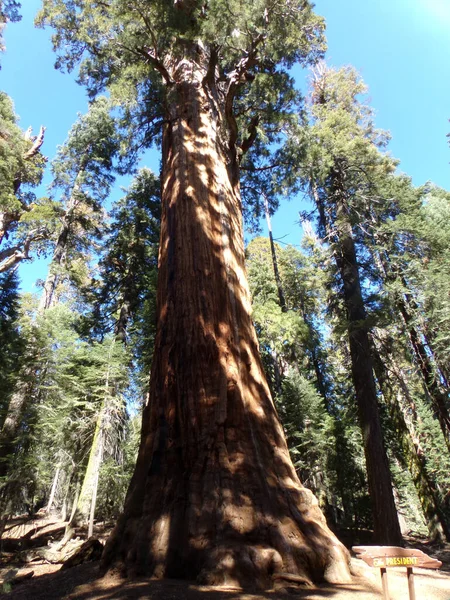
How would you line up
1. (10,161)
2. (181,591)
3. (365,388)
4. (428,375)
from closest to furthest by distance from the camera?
1. (181,591)
2. (365,388)
3. (428,375)
4. (10,161)

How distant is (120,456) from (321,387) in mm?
11153

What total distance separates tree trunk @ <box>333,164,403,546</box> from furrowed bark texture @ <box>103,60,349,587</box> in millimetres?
6595

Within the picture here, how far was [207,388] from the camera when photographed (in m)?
3.45

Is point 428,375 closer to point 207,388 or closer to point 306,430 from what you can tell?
point 306,430

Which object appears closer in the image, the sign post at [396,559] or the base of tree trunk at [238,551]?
the sign post at [396,559]

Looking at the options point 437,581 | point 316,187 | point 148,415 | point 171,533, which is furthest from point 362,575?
point 316,187

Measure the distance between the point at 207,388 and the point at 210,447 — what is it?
54 centimetres

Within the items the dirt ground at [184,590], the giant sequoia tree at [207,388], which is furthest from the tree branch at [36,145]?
the dirt ground at [184,590]

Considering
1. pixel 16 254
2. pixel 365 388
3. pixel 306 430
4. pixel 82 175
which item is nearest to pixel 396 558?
pixel 365 388

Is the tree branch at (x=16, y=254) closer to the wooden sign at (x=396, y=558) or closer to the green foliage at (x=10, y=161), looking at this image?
the green foliage at (x=10, y=161)

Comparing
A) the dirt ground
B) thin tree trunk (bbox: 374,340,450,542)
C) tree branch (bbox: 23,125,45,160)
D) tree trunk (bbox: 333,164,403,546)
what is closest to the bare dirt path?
the dirt ground

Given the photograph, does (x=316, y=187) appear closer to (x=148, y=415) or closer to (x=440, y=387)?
(x=440, y=387)

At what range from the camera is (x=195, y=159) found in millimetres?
5543

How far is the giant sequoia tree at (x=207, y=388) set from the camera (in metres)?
2.55
